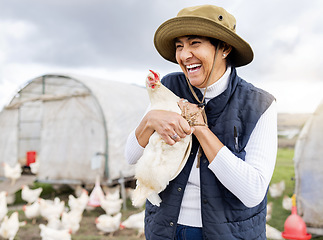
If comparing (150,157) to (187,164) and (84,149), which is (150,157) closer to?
(187,164)

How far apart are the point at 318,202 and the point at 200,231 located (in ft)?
16.4

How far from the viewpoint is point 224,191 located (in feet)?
5.41

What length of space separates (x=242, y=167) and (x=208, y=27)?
73cm

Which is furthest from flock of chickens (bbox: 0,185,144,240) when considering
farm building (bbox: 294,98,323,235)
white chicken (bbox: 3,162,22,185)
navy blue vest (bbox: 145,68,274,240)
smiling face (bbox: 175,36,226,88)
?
smiling face (bbox: 175,36,226,88)

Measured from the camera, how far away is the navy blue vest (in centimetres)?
162

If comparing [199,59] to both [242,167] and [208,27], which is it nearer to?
[208,27]

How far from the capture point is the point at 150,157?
1.66 m

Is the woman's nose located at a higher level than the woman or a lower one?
higher

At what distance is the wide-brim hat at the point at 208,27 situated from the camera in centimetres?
163

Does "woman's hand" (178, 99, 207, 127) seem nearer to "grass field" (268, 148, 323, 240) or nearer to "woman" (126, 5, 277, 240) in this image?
"woman" (126, 5, 277, 240)

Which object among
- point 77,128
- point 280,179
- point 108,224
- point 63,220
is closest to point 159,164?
point 108,224

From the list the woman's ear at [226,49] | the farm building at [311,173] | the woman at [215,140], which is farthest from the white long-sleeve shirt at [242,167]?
the farm building at [311,173]

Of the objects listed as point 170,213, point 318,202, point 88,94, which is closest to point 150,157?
point 170,213

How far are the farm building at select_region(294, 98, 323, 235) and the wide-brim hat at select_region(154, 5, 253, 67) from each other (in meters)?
4.87
